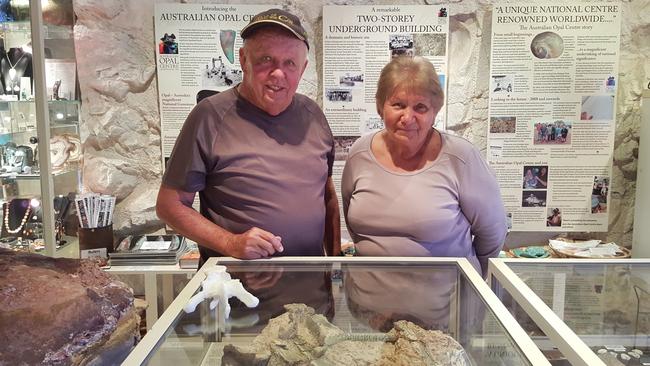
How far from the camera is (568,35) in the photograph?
3.02 metres

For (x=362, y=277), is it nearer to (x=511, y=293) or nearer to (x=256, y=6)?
(x=511, y=293)

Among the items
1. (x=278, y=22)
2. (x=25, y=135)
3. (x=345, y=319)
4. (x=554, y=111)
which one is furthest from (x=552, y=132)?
(x=25, y=135)

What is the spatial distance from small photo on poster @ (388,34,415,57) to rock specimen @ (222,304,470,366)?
222cm

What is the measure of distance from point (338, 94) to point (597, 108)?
1488 millimetres

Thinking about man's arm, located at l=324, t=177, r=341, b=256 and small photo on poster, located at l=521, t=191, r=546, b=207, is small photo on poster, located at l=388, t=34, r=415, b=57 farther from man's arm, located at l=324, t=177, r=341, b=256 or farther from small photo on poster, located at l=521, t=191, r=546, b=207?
man's arm, located at l=324, t=177, r=341, b=256

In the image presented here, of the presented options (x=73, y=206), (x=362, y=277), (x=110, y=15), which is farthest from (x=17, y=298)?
(x=110, y=15)

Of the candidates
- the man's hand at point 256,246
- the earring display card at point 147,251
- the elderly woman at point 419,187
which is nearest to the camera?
the man's hand at point 256,246

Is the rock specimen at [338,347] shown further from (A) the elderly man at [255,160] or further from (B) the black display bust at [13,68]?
(B) the black display bust at [13,68]

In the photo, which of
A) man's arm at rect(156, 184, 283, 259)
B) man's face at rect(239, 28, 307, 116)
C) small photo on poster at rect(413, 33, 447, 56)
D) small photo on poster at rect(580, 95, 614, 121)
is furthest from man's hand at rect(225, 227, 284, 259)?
small photo on poster at rect(580, 95, 614, 121)

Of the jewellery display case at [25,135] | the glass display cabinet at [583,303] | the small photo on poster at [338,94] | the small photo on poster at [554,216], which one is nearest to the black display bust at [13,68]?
the jewellery display case at [25,135]

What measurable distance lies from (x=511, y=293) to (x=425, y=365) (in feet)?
1.00

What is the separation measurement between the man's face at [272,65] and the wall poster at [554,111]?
1730mm

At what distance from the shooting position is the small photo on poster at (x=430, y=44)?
3053 mm

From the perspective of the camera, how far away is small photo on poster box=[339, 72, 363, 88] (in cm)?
309
